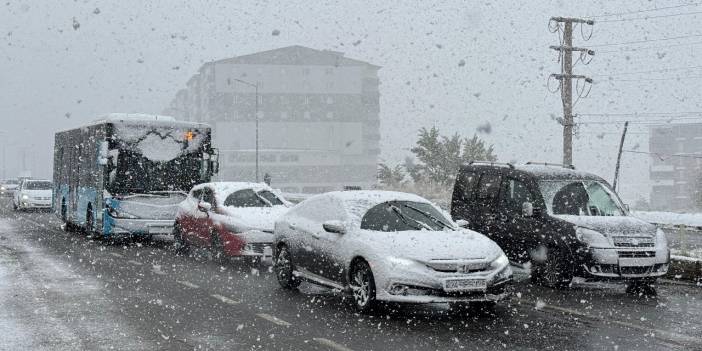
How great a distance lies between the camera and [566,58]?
38562mm

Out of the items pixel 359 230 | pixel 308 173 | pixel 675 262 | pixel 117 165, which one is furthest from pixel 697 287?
pixel 308 173

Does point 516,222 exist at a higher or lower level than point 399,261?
higher

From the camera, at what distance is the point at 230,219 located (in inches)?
614

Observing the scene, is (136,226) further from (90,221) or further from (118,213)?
(90,221)

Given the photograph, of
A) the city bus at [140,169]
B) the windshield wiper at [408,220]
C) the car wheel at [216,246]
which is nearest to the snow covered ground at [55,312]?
the car wheel at [216,246]

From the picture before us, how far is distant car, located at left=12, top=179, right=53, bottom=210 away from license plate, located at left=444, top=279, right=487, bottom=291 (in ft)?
113

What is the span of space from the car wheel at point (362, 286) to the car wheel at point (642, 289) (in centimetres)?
434

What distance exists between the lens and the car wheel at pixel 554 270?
12.1 meters

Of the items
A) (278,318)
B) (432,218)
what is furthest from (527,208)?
(278,318)

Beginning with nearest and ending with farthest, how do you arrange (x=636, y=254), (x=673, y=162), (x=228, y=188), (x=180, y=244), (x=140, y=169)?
(x=636, y=254) < (x=228, y=188) < (x=180, y=244) < (x=140, y=169) < (x=673, y=162)

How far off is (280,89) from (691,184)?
84.3 meters

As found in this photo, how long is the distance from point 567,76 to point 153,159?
22.9 meters

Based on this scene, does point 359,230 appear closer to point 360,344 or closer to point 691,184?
point 360,344

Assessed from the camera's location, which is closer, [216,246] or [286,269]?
[286,269]
